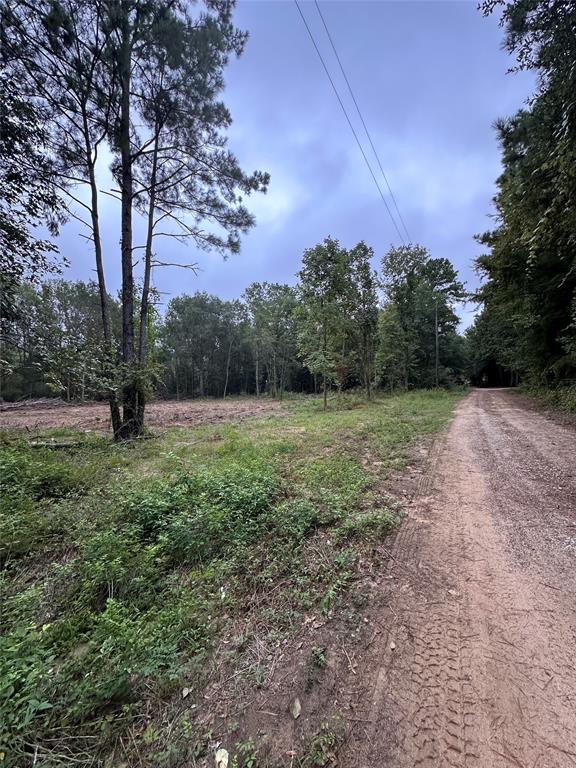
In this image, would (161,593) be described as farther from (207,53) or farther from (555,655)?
(207,53)

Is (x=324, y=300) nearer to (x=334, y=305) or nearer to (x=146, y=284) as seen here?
(x=334, y=305)

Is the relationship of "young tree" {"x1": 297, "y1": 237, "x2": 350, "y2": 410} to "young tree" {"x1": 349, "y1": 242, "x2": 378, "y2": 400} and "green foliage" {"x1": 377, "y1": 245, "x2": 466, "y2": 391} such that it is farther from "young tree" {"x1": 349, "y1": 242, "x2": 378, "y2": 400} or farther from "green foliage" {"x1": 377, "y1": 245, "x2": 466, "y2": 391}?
"green foliage" {"x1": 377, "y1": 245, "x2": 466, "y2": 391}

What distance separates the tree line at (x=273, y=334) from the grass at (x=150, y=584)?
2.24 meters

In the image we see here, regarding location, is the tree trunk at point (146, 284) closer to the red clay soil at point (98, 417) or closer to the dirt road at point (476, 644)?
the red clay soil at point (98, 417)

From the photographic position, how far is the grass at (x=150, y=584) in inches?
57.6

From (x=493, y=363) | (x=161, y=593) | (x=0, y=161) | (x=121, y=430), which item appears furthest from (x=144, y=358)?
(x=493, y=363)

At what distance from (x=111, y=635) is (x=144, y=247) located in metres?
8.81

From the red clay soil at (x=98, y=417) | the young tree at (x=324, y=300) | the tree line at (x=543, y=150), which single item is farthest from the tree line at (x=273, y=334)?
the tree line at (x=543, y=150)

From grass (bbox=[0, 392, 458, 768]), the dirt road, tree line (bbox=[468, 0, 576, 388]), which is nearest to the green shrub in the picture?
grass (bbox=[0, 392, 458, 768])

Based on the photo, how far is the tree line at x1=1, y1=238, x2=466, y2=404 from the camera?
232 inches

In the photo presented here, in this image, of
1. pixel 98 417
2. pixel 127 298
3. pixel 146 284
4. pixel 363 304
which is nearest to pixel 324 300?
pixel 363 304

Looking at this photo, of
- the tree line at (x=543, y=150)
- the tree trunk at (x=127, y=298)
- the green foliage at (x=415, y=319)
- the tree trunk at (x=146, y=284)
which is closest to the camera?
the tree line at (x=543, y=150)

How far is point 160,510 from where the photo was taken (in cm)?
333

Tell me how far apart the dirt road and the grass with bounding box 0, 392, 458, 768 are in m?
0.38
